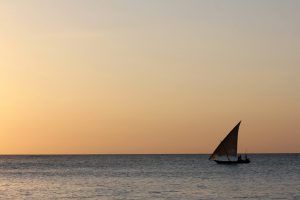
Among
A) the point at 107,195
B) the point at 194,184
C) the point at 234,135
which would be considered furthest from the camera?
the point at 234,135

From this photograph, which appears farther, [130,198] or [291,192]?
[291,192]

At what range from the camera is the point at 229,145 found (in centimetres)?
11081

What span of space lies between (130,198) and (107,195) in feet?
11.4

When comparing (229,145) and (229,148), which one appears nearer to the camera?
(229,145)

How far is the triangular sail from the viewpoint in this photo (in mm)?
108688

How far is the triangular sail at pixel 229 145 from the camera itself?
109 metres

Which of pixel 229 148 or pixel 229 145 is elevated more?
pixel 229 145

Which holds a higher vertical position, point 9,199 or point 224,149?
point 224,149

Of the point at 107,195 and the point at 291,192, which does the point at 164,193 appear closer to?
the point at 107,195

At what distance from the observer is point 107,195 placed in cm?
5531

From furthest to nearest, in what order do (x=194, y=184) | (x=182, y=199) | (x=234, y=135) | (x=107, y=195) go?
(x=234, y=135)
(x=194, y=184)
(x=107, y=195)
(x=182, y=199)

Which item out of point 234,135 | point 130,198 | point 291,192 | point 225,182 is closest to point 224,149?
point 234,135

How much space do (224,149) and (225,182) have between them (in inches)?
1580

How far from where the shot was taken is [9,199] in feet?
170
